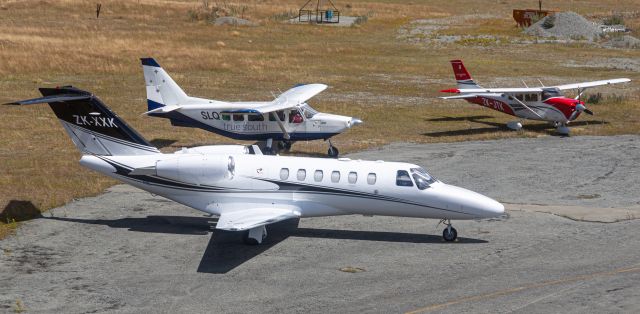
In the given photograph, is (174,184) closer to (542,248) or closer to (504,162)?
(542,248)

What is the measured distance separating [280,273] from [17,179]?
45.3ft

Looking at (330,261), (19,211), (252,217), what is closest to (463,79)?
(252,217)

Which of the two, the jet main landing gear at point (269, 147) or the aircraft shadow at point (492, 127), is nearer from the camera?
the jet main landing gear at point (269, 147)

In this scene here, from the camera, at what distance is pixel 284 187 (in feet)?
83.1

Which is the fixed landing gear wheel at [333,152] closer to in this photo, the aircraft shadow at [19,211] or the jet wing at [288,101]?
the jet wing at [288,101]

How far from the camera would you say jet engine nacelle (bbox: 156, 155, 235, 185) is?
25.5m

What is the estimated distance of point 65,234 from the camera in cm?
2586

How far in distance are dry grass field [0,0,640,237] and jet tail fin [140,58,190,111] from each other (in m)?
3.12

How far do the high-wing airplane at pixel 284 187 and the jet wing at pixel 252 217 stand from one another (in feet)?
0.09

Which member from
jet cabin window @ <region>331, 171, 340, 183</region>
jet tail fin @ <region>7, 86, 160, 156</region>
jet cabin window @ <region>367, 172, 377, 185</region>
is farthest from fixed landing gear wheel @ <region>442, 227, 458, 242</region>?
jet tail fin @ <region>7, 86, 160, 156</region>

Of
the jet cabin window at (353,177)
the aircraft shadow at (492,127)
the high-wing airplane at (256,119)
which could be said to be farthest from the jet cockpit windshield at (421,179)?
the aircraft shadow at (492,127)

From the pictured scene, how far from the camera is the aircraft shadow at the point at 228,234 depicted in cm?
2409

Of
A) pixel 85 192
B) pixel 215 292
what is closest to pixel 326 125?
pixel 85 192

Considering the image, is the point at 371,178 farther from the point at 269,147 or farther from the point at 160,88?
the point at 160,88
